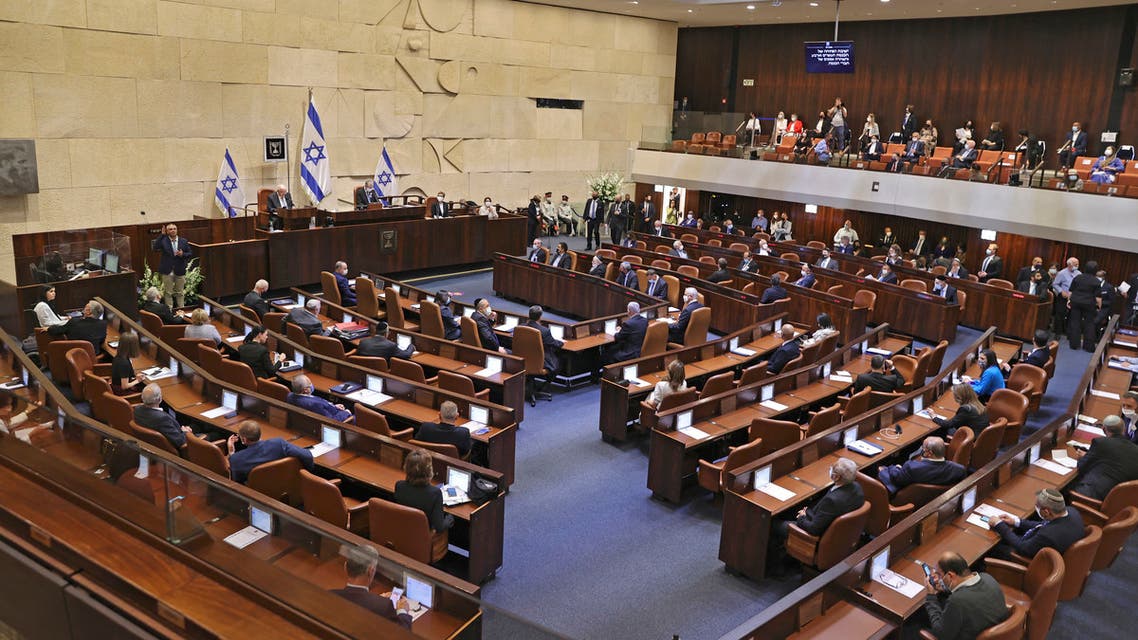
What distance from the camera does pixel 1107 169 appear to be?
15.9m

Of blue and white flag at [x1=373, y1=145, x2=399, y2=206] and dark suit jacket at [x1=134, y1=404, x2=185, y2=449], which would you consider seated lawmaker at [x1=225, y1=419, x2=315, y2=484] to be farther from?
blue and white flag at [x1=373, y1=145, x2=399, y2=206]

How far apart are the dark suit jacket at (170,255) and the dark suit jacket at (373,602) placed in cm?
1161

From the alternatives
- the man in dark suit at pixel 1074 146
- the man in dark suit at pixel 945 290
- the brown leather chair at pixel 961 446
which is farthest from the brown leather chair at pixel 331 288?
the man in dark suit at pixel 1074 146

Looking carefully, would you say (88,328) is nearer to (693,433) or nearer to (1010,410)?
A: (693,433)

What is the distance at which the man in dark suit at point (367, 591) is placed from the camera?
110 inches

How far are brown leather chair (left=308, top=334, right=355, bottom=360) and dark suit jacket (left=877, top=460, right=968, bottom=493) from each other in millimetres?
5921

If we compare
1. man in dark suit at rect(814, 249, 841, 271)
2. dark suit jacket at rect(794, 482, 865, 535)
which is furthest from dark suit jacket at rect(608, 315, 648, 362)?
man in dark suit at rect(814, 249, 841, 271)

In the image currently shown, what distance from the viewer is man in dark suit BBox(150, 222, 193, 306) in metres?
13.0

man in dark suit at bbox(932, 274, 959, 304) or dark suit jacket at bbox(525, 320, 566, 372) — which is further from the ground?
man in dark suit at bbox(932, 274, 959, 304)

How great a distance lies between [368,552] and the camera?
3.08m

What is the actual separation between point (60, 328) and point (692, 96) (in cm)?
2095

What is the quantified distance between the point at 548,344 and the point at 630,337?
Result: 1.15 m

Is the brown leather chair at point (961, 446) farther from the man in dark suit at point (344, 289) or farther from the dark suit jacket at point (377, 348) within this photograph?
the man in dark suit at point (344, 289)

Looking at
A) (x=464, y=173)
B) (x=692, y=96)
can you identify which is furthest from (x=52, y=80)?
(x=692, y=96)
